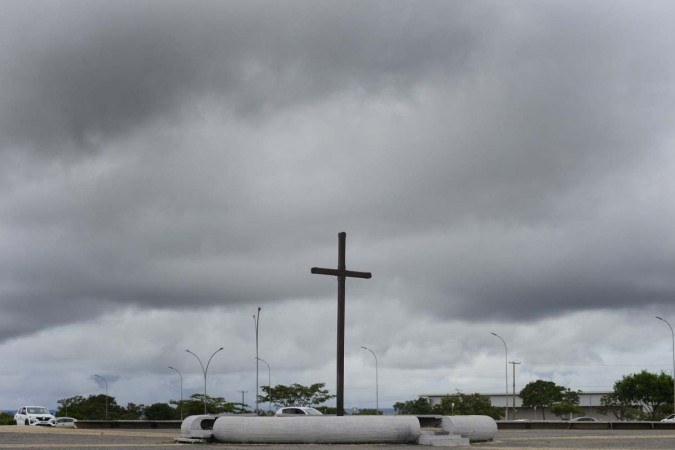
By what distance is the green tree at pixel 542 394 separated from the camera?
378 feet

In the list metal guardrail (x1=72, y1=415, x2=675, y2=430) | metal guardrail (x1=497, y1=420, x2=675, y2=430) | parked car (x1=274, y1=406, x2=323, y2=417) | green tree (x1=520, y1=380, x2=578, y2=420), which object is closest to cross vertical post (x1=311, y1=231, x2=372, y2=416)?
parked car (x1=274, y1=406, x2=323, y2=417)

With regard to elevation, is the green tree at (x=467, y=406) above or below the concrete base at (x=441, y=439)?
below

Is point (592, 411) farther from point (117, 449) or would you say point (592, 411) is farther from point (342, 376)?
point (117, 449)

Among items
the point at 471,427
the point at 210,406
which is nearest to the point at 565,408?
the point at 210,406

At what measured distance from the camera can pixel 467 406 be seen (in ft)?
344

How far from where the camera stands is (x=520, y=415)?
410 feet

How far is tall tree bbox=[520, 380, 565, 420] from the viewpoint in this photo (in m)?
115

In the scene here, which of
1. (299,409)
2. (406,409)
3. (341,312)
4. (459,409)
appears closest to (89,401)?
(406,409)

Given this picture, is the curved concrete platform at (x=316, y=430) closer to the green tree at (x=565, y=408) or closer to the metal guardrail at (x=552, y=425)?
the metal guardrail at (x=552, y=425)

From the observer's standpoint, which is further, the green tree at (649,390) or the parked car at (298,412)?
the green tree at (649,390)

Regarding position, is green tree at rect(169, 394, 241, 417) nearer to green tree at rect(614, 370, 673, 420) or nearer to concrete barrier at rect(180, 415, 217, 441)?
green tree at rect(614, 370, 673, 420)

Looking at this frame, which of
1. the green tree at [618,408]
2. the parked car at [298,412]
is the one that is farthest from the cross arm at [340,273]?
the green tree at [618,408]

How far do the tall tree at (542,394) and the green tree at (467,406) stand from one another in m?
9.88

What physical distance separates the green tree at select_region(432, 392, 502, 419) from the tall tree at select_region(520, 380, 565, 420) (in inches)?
389
